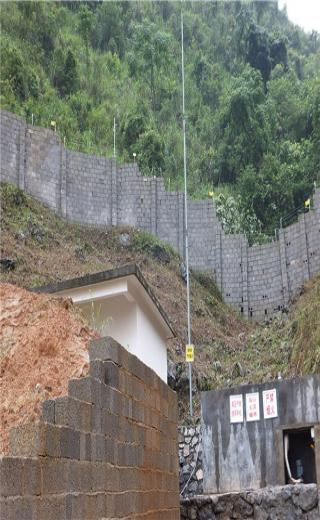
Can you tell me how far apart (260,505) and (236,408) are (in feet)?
6.92

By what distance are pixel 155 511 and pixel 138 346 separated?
3.19 m

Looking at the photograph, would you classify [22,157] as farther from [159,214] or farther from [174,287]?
[174,287]

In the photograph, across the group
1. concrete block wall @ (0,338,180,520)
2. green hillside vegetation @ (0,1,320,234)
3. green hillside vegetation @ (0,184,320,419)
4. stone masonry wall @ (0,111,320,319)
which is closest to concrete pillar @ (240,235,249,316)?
stone masonry wall @ (0,111,320,319)

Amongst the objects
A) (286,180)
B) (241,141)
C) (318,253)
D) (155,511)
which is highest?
(241,141)

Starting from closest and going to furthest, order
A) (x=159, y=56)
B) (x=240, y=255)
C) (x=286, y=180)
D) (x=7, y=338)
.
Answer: (x=7, y=338), (x=240, y=255), (x=286, y=180), (x=159, y=56)

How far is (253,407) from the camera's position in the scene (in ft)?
41.7

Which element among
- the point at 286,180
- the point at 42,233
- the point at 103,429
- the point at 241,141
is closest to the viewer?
the point at 103,429

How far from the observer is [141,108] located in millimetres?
50875

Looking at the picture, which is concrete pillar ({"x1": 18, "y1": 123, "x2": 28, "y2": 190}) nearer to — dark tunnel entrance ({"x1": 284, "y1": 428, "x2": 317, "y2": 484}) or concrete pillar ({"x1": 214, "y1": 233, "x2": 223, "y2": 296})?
concrete pillar ({"x1": 214, "y1": 233, "x2": 223, "y2": 296})

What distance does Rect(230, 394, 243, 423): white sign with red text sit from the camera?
507 inches

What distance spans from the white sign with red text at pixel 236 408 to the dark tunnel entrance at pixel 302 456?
0.87 m

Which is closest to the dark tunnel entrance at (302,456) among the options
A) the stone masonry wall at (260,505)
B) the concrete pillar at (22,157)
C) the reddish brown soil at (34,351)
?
the stone masonry wall at (260,505)

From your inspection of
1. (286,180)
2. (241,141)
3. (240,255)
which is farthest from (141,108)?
(240,255)

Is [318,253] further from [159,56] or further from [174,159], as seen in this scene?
[159,56]
